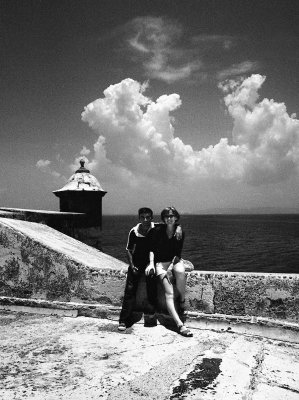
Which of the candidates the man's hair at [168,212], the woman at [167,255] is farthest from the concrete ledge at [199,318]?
the man's hair at [168,212]

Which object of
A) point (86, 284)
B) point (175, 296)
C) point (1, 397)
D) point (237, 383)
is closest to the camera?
point (1, 397)

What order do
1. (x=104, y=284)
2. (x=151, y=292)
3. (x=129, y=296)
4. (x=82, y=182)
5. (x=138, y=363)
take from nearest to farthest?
(x=138, y=363)
(x=129, y=296)
(x=151, y=292)
(x=104, y=284)
(x=82, y=182)

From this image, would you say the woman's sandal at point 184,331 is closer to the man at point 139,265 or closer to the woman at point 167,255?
the woman at point 167,255

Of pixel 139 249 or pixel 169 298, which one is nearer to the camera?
pixel 169 298

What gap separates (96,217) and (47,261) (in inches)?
427

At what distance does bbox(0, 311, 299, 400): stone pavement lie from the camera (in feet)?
7.86

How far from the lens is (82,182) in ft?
50.4

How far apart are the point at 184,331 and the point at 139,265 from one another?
1.06 metres

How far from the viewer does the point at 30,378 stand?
256 cm

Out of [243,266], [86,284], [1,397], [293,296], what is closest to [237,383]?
[293,296]

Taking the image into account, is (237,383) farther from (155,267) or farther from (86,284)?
(86,284)

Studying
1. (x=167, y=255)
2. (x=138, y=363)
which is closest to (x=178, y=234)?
(x=167, y=255)

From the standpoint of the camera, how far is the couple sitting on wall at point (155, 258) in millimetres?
4004

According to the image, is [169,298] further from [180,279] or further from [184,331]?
[184,331]
